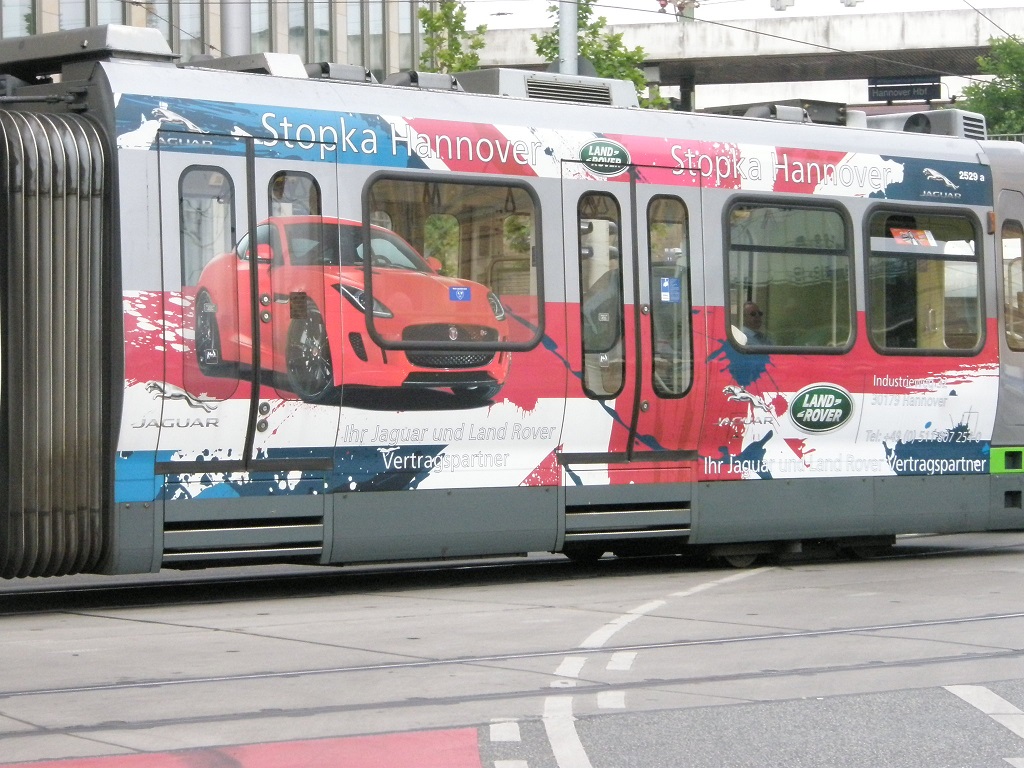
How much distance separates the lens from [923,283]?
13750 mm

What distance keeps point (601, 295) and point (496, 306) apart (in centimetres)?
84

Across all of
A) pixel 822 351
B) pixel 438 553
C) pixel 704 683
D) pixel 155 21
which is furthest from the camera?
pixel 155 21

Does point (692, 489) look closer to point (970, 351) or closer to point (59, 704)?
point (970, 351)

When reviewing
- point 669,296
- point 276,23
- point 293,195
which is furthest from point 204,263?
point 276,23

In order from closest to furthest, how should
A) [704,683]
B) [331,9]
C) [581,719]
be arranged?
[581,719], [704,683], [331,9]

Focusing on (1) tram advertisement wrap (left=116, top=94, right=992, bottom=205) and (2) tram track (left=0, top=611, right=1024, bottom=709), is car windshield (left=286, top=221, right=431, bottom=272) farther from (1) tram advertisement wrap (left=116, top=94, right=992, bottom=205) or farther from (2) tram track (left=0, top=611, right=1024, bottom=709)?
(2) tram track (left=0, top=611, right=1024, bottom=709)

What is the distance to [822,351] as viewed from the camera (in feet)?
43.1

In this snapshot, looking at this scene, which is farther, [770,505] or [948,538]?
[948,538]

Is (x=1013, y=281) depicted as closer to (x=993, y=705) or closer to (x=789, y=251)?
(x=789, y=251)

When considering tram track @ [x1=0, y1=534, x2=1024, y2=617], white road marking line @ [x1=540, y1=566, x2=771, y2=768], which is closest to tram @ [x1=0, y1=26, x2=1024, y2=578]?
tram track @ [x1=0, y1=534, x2=1024, y2=617]

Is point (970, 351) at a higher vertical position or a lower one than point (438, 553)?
higher

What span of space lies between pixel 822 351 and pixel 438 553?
3573mm

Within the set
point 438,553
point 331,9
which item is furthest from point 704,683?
point 331,9

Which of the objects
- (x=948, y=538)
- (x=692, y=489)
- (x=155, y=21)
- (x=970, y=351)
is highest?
(x=155, y=21)
